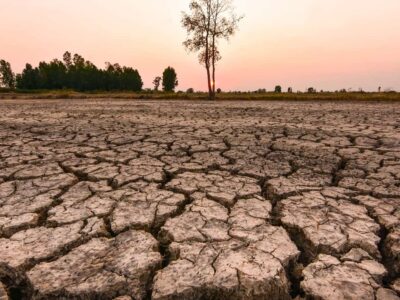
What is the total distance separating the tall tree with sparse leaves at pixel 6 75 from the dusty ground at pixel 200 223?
53.2 m

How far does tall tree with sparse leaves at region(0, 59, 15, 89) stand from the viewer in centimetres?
4822

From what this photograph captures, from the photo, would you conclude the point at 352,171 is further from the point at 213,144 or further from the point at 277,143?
the point at 213,144

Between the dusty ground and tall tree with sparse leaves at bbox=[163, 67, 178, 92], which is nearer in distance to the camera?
the dusty ground

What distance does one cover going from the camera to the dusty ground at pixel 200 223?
1.42 meters

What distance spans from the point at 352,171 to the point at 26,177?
287 cm

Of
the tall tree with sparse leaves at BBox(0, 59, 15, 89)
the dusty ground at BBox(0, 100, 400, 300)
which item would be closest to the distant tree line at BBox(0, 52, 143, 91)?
the tall tree with sparse leaves at BBox(0, 59, 15, 89)

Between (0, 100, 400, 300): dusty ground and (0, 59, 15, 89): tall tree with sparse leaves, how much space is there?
5323 cm

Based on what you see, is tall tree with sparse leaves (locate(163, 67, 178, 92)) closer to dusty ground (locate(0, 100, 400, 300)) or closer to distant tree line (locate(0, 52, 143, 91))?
distant tree line (locate(0, 52, 143, 91))

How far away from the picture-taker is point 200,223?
1.93 metres

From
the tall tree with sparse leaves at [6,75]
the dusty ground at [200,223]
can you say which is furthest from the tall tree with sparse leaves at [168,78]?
the dusty ground at [200,223]

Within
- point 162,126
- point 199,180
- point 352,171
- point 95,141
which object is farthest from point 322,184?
point 162,126

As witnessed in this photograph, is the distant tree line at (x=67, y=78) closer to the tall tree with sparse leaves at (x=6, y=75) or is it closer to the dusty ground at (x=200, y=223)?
the tall tree with sparse leaves at (x=6, y=75)

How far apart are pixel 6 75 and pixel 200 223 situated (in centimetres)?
5617

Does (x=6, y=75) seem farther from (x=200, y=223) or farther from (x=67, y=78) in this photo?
(x=200, y=223)
